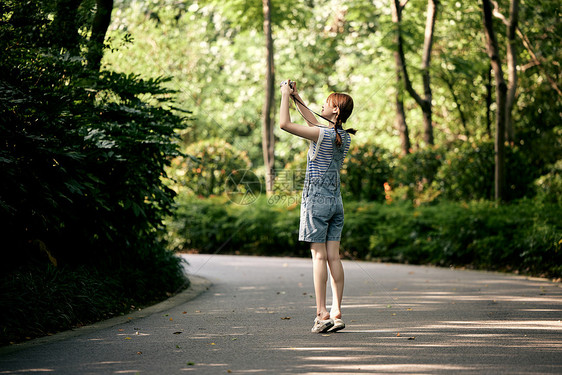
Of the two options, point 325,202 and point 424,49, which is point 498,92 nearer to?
point 424,49

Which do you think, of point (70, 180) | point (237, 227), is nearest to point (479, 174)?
point (237, 227)

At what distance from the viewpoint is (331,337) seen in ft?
19.5

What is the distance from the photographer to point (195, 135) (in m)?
39.0

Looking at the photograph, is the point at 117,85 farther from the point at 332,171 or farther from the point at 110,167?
the point at 332,171

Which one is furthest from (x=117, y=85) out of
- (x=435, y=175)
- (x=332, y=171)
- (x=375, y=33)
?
(x=375, y=33)

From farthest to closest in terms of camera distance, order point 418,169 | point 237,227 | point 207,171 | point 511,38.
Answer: point 207,171, point 418,169, point 237,227, point 511,38

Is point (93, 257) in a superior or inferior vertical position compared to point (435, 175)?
inferior

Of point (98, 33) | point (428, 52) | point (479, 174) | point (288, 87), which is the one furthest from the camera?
point (428, 52)

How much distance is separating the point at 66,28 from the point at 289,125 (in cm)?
376

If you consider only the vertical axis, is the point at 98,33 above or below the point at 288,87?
above

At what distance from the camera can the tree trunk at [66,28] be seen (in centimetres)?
817

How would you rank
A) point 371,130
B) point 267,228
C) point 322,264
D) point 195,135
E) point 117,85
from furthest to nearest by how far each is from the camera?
point 195,135
point 371,130
point 267,228
point 117,85
point 322,264

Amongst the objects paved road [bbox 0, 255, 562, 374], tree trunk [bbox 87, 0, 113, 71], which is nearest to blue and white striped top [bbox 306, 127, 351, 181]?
paved road [bbox 0, 255, 562, 374]

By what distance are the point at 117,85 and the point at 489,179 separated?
10.1 metres
